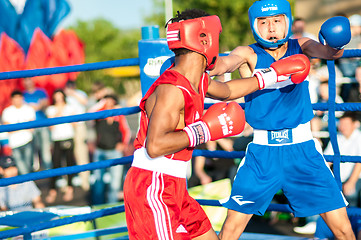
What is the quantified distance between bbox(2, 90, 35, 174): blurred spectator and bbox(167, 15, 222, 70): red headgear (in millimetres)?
4593

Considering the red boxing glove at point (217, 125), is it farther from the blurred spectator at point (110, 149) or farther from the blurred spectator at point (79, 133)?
the blurred spectator at point (79, 133)

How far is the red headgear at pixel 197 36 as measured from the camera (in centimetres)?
258

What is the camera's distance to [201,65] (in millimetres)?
2658

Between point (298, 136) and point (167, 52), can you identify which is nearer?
point (298, 136)

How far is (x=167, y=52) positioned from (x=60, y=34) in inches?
638

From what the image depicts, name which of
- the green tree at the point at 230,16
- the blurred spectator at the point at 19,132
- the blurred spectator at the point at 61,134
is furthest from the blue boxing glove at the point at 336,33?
the green tree at the point at 230,16

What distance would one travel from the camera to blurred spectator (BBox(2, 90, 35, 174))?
6.86 meters

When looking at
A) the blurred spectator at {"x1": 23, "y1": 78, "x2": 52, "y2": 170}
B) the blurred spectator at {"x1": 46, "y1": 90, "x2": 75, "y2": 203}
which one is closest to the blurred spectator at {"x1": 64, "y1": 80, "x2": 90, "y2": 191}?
the blurred spectator at {"x1": 46, "y1": 90, "x2": 75, "y2": 203}

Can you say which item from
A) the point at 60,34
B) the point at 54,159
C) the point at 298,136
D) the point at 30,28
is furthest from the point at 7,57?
the point at 298,136

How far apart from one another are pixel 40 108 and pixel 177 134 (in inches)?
214

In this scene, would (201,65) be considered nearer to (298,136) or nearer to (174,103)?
(174,103)

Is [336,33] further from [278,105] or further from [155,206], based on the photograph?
[155,206]

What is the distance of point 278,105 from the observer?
10.1 feet

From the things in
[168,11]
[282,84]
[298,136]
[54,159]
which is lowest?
[54,159]
